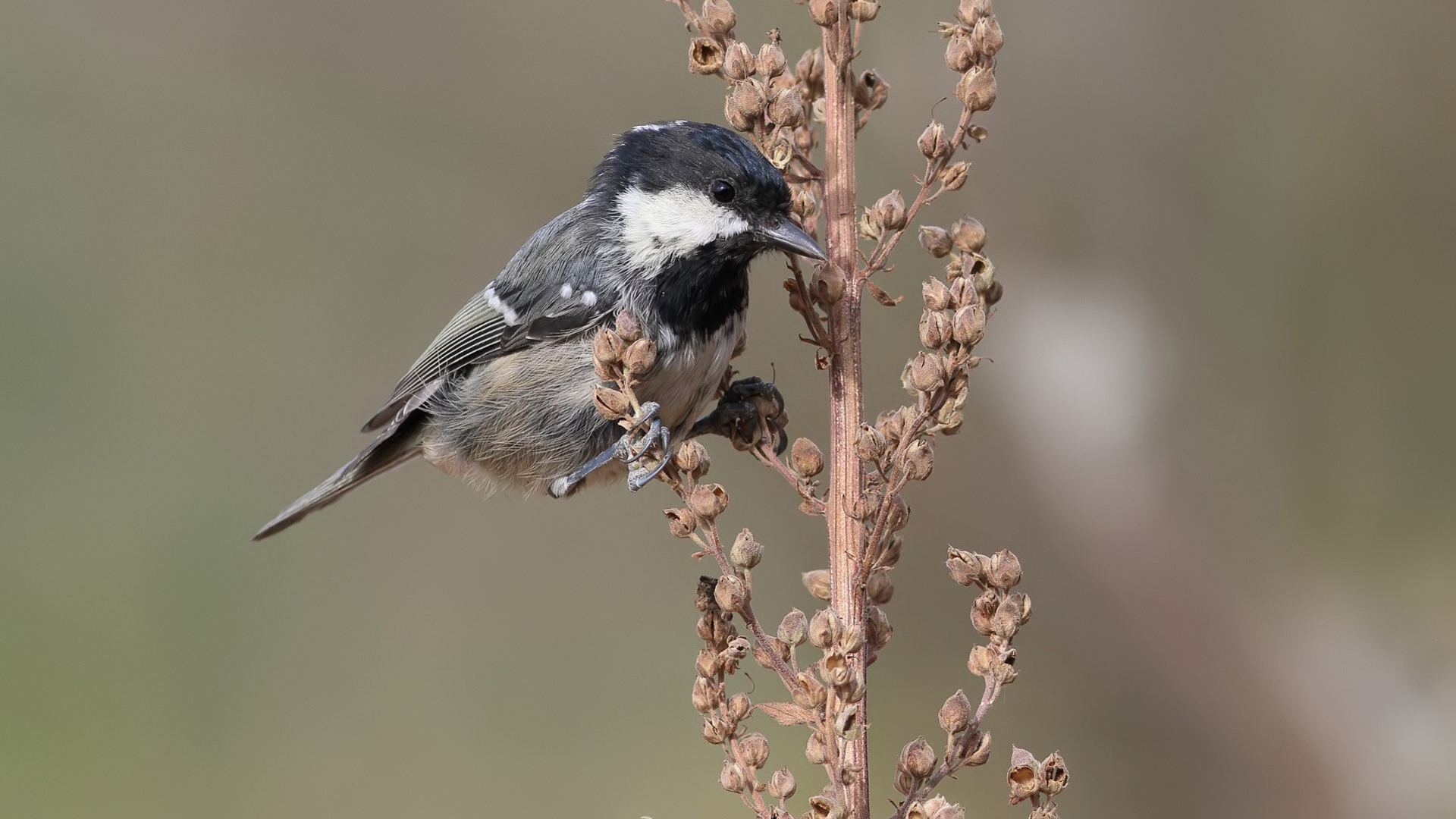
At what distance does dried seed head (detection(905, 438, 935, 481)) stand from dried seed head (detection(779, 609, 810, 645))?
240mm

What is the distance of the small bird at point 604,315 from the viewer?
7.63 feet

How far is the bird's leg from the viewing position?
2141 mm

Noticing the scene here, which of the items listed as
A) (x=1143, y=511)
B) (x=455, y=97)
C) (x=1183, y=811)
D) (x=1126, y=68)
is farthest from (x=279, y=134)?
(x=1183, y=811)

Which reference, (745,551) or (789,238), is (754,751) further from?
(789,238)

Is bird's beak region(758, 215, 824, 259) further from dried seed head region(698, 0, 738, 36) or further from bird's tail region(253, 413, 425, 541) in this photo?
bird's tail region(253, 413, 425, 541)

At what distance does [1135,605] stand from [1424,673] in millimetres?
672

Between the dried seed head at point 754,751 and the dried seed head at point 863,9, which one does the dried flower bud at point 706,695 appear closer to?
the dried seed head at point 754,751

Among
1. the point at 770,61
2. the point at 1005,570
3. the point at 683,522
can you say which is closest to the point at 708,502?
the point at 683,522

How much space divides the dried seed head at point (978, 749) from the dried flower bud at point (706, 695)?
34 centimetres

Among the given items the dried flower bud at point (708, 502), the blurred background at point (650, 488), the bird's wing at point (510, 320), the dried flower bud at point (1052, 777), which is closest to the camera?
the dried flower bud at point (1052, 777)

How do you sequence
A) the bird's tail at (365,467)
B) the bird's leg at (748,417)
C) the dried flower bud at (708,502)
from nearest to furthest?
the dried flower bud at (708,502)
the bird's leg at (748,417)
the bird's tail at (365,467)

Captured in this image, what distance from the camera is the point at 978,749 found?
1.52m

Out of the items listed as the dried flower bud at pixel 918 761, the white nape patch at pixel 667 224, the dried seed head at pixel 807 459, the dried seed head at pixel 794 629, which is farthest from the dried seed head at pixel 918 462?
the white nape patch at pixel 667 224

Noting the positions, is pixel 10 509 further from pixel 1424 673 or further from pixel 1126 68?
pixel 1424 673
